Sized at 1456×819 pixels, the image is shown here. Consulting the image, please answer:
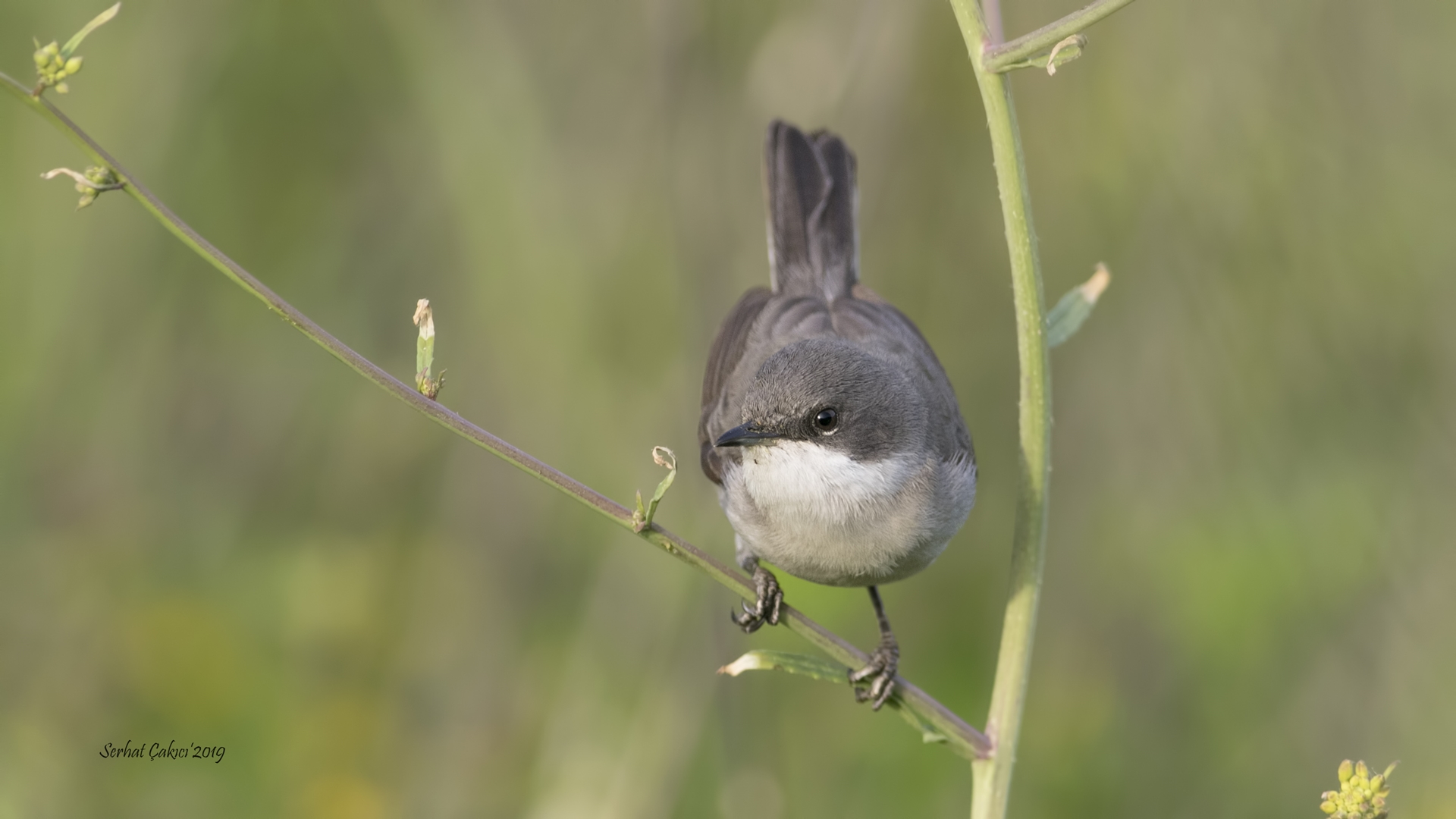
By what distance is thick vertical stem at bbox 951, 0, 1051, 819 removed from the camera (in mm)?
2256

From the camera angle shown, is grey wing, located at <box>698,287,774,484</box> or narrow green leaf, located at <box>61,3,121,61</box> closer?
narrow green leaf, located at <box>61,3,121,61</box>

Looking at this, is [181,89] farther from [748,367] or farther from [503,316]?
[748,367]

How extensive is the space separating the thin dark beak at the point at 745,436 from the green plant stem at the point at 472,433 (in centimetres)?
98

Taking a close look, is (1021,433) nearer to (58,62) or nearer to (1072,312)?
(1072,312)

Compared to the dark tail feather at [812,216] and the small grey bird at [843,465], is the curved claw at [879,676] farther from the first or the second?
the dark tail feather at [812,216]

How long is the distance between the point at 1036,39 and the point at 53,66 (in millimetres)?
1703

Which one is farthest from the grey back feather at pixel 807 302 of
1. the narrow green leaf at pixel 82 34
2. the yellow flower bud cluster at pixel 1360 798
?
the narrow green leaf at pixel 82 34

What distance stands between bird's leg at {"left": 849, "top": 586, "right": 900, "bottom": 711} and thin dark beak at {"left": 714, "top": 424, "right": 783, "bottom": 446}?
70cm

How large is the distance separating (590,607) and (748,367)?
1093 mm

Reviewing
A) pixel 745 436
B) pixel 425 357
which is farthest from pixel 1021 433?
pixel 425 357

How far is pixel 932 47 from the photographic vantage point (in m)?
5.45

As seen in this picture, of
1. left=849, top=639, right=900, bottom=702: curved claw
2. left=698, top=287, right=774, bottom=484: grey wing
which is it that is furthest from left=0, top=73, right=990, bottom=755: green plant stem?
left=698, top=287, right=774, bottom=484: grey wing

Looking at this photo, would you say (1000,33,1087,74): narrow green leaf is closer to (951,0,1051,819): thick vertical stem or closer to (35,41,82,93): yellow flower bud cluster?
(951,0,1051,819): thick vertical stem

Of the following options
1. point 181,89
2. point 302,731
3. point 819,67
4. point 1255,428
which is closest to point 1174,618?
point 1255,428
